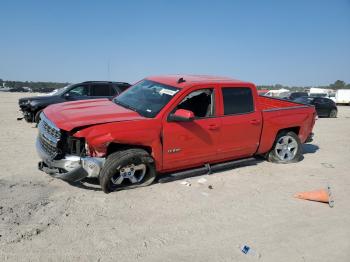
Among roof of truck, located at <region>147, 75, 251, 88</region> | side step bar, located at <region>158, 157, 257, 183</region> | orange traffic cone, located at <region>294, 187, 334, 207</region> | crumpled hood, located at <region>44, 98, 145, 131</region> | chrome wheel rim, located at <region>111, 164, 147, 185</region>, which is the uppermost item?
roof of truck, located at <region>147, 75, 251, 88</region>

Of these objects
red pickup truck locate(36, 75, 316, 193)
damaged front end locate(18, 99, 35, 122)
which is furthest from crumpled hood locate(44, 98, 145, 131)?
damaged front end locate(18, 99, 35, 122)

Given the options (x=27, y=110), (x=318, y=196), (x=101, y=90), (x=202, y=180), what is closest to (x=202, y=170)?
(x=202, y=180)

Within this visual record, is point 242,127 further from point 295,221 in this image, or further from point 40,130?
point 40,130

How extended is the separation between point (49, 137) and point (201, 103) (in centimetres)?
261

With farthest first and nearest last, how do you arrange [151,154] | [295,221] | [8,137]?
[8,137]
[151,154]
[295,221]

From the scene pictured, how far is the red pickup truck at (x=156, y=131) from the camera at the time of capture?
4.84 m

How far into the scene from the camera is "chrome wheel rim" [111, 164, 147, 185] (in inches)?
200

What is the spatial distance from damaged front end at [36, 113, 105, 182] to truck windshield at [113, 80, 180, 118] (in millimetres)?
1116

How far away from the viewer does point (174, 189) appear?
17.7ft

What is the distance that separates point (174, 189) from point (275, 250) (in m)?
2.05

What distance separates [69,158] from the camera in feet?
15.9

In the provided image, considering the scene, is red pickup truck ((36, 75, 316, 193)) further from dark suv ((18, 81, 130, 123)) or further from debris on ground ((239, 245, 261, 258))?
dark suv ((18, 81, 130, 123))

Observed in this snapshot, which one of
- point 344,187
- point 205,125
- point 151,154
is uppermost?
point 205,125

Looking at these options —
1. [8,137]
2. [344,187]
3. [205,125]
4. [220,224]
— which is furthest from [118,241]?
[8,137]
